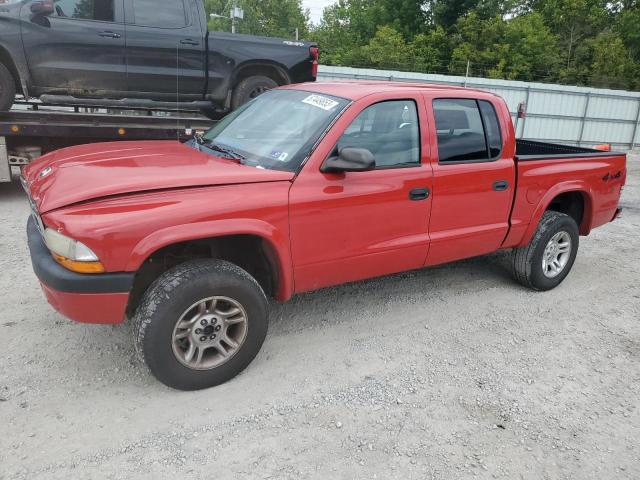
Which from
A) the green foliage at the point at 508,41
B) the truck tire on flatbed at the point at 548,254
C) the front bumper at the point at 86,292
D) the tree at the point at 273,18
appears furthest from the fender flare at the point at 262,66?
the tree at the point at 273,18

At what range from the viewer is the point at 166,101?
26.0ft

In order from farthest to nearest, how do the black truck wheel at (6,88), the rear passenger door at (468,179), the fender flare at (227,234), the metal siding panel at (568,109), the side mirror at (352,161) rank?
the metal siding panel at (568,109) → the black truck wheel at (6,88) → the rear passenger door at (468,179) → the side mirror at (352,161) → the fender flare at (227,234)

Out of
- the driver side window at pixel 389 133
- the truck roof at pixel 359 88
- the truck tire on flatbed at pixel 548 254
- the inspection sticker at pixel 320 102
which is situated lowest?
the truck tire on flatbed at pixel 548 254

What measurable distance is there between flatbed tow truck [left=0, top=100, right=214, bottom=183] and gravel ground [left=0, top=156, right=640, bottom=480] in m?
3.15

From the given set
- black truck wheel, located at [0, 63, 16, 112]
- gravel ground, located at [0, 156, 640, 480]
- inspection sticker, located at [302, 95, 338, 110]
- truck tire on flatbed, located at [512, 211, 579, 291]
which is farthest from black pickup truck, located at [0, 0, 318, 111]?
truck tire on flatbed, located at [512, 211, 579, 291]

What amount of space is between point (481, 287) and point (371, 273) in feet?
5.47

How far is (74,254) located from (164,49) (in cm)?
572

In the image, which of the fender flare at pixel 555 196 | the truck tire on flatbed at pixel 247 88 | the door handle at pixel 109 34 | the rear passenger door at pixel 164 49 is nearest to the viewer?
the fender flare at pixel 555 196

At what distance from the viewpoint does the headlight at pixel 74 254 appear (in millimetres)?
2623

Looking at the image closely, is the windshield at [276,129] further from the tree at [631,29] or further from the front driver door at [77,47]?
the tree at [631,29]

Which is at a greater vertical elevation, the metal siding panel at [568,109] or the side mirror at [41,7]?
the side mirror at [41,7]

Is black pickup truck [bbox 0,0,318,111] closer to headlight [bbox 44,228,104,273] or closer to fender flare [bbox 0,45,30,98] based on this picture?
fender flare [bbox 0,45,30,98]

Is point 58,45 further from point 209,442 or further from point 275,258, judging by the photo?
point 209,442

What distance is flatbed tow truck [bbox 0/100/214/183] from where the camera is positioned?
6965 millimetres
